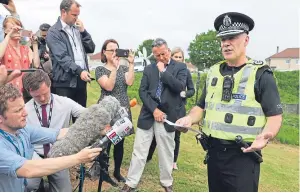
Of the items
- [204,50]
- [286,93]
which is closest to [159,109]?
[286,93]

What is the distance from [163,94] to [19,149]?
99.0 inches

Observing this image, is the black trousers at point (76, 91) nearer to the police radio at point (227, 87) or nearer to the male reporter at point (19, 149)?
the male reporter at point (19, 149)

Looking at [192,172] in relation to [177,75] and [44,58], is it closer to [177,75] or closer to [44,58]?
[177,75]

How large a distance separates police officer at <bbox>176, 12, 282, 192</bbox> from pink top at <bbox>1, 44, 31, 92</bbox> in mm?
2259

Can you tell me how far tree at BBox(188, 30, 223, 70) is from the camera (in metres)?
61.7

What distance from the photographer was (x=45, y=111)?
3.69m

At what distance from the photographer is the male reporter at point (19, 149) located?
247 cm

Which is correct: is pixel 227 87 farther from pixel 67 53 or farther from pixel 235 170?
pixel 67 53

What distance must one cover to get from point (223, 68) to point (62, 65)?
7.44 ft

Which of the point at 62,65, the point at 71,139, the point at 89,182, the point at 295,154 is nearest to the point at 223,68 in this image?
the point at 71,139

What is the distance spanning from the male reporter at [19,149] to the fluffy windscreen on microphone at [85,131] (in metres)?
0.23

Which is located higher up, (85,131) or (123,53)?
(123,53)

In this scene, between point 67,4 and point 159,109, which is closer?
point 67,4

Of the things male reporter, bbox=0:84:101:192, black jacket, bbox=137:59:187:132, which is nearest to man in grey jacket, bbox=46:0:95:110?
black jacket, bbox=137:59:187:132
